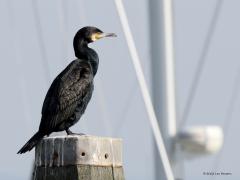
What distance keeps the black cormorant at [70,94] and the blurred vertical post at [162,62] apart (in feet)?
10.4

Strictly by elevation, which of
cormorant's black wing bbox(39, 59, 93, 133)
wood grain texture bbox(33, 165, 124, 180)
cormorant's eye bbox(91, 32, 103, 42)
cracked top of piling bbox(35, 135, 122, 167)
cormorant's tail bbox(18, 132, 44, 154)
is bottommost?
wood grain texture bbox(33, 165, 124, 180)

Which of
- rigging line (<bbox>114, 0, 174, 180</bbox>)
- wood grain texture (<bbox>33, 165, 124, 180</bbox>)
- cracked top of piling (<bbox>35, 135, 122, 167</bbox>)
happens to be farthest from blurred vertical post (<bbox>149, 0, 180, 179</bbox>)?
wood grain texture (<bbox>33, 165, 124, 180</bbox>)

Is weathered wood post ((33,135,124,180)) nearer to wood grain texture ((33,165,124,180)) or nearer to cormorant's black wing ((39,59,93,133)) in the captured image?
wood grain texture ((33,165,124,180))

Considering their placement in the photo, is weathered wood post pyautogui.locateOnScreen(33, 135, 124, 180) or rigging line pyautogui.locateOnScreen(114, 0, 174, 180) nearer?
weathered wood post pyautogui.locateOnScreen(33, 135, 124, 180)

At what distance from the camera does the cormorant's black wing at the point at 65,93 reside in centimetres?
979

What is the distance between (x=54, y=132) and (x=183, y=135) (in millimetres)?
4414

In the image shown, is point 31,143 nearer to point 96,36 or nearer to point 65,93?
point 65,93

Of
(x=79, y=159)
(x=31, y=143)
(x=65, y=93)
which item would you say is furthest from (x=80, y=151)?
(x=65, y=93)

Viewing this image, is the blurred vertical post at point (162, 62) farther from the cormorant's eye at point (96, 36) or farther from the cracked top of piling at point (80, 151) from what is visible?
the cracked top of piling at point (80, 151)

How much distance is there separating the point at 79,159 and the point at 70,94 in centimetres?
296

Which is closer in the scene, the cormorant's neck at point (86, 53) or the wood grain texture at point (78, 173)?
the wood grain texture at point (78, 173)

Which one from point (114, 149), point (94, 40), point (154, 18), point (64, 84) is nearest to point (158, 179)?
point (154, 18)

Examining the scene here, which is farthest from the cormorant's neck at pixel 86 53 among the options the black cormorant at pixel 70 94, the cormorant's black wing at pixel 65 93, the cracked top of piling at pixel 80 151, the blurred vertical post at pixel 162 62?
Answer: the cracked top of piling at pixel 80 151

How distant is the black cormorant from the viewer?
9.80 metres
